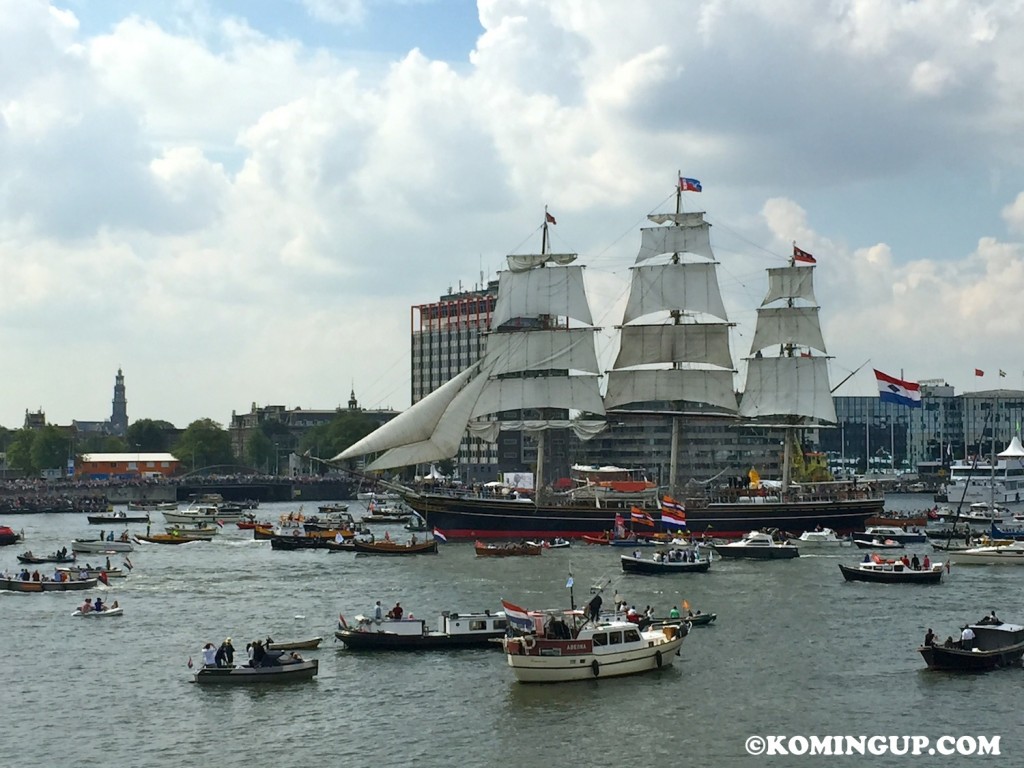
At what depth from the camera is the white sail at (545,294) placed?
148 meters

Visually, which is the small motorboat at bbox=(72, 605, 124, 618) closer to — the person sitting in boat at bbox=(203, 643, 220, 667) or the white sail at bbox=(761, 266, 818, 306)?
the person sitting in boat at bbox=(203, 643, 220, 667)

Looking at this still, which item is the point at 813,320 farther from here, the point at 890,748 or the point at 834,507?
the point at 890,748

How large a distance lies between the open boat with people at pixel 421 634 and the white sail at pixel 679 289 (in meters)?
88.2

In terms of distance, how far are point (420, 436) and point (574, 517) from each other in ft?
57.2

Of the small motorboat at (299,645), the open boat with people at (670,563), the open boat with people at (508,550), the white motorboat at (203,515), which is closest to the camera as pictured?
the small motorboat at (299,645)

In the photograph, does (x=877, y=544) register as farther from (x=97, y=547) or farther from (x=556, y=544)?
(x=97, y=547)

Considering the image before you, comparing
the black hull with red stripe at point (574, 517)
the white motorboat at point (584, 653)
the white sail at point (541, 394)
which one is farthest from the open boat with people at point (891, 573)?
the white sail at point (541, 394)

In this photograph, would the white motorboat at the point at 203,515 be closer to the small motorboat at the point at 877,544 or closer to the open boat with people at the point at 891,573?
the small motorboat at the point at 877,544

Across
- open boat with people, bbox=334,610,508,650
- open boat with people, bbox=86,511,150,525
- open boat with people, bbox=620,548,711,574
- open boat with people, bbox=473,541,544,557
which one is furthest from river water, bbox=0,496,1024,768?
open boat with people, bbox=86,511,150,525

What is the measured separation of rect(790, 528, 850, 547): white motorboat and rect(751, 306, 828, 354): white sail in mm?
24048

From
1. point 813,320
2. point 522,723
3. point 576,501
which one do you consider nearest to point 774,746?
point 522,723

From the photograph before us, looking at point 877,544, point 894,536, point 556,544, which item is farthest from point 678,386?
point 877,544

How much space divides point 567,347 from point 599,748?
10072 centimetres

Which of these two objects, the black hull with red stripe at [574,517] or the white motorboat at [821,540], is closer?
the white motorboat at [821,540]
